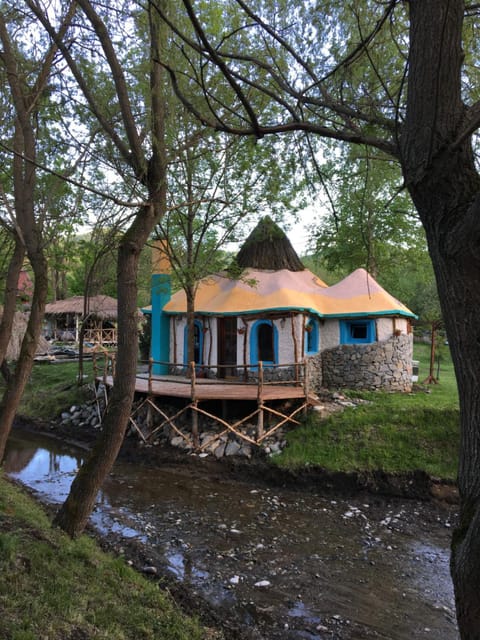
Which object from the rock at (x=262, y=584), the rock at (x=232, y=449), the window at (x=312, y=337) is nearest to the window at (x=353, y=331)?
the window at (x=312, y=337)

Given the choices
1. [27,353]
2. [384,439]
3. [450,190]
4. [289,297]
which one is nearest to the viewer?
[450,190]

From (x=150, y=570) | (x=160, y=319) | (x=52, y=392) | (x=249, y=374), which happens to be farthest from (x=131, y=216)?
(x=52, y=392)

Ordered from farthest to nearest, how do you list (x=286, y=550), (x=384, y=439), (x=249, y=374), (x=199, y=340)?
1. (x=199, y=340)
2. (x=249, y=374)
3. (x=384, y=439)
4. (x=286, y=550)

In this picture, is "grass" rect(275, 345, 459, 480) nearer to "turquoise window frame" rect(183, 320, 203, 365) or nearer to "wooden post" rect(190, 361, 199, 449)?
"wooden post" rect(190, 361, 199, 449)

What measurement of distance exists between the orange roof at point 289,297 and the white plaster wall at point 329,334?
1.34ft

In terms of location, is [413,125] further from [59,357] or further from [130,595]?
[59,357]

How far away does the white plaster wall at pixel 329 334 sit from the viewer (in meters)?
13.7

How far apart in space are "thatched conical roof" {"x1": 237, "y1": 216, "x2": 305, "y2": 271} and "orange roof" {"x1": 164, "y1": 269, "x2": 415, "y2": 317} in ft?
1.33

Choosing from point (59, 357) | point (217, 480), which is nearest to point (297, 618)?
point (217, 480)

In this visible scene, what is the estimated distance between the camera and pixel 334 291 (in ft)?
47.3

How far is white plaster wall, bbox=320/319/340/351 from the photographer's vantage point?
1372 cm

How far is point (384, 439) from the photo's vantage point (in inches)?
399

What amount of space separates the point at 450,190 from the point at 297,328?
10.7m

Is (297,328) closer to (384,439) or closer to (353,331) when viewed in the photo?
(353,331)
